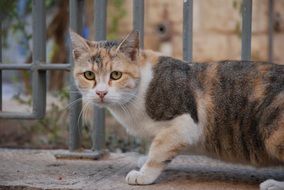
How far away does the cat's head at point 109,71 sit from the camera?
2605 millimetres

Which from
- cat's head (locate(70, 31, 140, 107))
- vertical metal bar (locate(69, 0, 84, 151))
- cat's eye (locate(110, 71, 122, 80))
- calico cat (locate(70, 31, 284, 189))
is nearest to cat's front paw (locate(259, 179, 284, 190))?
calico cat (locate(70, 31, 284, 189))

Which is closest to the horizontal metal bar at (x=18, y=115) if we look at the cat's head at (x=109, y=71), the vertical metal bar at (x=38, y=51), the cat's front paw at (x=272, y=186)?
the vertical metal bar at (x=38, y=51)

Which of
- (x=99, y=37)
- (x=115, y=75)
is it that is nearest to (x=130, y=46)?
(x=115, y=75)

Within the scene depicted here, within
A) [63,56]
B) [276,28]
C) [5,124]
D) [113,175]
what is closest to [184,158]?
[113,175]

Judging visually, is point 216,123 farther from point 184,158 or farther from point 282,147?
point 184,158

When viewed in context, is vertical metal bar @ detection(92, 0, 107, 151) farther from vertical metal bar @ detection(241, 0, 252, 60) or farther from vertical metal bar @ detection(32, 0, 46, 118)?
vertical metal bar @ detection(241, 0, 252, 60)

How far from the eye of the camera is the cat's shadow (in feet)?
8.86

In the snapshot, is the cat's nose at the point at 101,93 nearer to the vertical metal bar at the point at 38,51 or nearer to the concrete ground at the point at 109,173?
the concrete ground at the point at 109,173

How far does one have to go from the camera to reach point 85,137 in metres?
4.36

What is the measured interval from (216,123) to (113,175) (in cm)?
65

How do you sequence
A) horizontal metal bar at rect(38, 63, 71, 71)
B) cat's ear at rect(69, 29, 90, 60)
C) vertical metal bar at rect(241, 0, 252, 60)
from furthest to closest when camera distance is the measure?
horizontal metal bar at rect(38, 63, 71, 71) < vertical metal bar at rect(241, 0, 252, 60) < cat's ear at rect(69, 29, 90, 60)

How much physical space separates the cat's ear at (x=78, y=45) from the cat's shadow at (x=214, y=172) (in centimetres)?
81

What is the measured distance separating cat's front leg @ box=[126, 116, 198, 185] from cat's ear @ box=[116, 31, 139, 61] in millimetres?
476

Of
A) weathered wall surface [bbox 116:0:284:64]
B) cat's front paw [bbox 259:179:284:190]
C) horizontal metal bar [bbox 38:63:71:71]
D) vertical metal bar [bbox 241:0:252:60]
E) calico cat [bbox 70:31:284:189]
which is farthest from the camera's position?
weathered wall surface [bbox 116:0:284:64]
